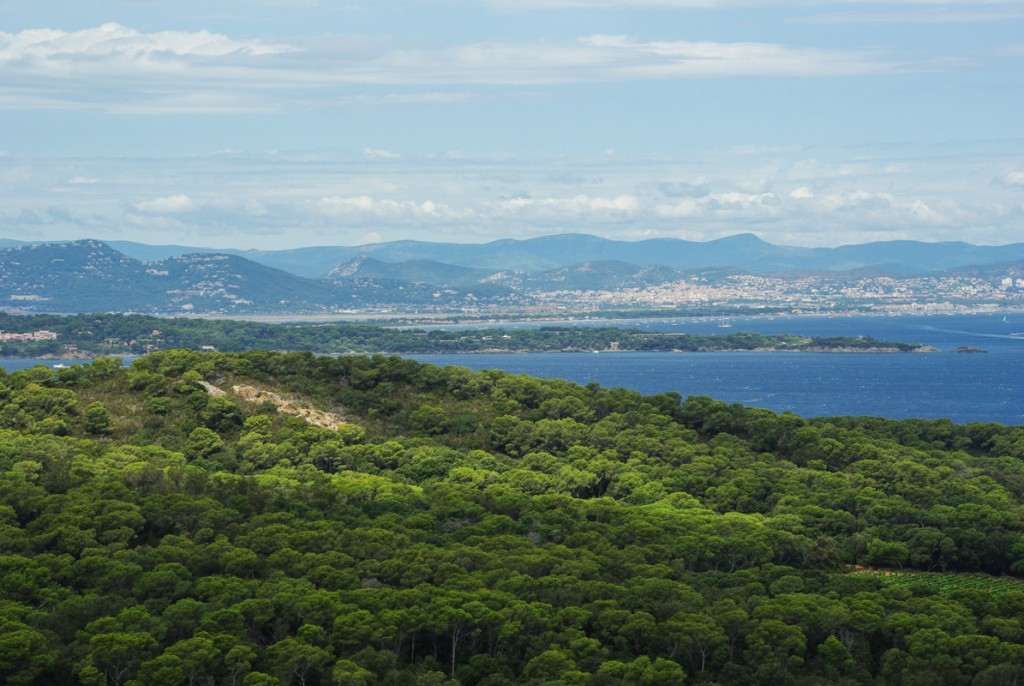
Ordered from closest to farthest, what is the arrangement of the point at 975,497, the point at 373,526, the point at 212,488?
the point at 373,526, the point at 212,488, the point at 975,497

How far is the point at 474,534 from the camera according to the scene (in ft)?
193

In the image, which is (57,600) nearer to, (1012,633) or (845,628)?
(845,628)

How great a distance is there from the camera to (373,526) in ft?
191

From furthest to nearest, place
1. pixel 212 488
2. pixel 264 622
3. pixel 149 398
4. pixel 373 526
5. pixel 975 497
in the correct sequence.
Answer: pixel 149 398, pixel 975 497, pixel 212 488, pixel 373 526, pixel 264 622

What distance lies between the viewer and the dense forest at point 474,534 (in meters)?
44.4

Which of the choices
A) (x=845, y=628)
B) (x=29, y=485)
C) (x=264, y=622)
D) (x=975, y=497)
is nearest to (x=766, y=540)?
(x=845, y=628)

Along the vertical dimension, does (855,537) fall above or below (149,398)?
below

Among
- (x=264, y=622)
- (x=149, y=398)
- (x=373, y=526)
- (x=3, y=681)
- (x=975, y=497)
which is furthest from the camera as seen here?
(x=149, y=398)

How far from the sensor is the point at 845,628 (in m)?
47.5

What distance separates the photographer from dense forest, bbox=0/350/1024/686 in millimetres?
44438

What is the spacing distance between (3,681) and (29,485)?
70.0ft

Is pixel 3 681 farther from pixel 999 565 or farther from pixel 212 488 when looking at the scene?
pixel 999 565

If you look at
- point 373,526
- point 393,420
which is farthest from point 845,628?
point 393,420

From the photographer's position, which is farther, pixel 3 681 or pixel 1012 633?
pixel 1012 633
